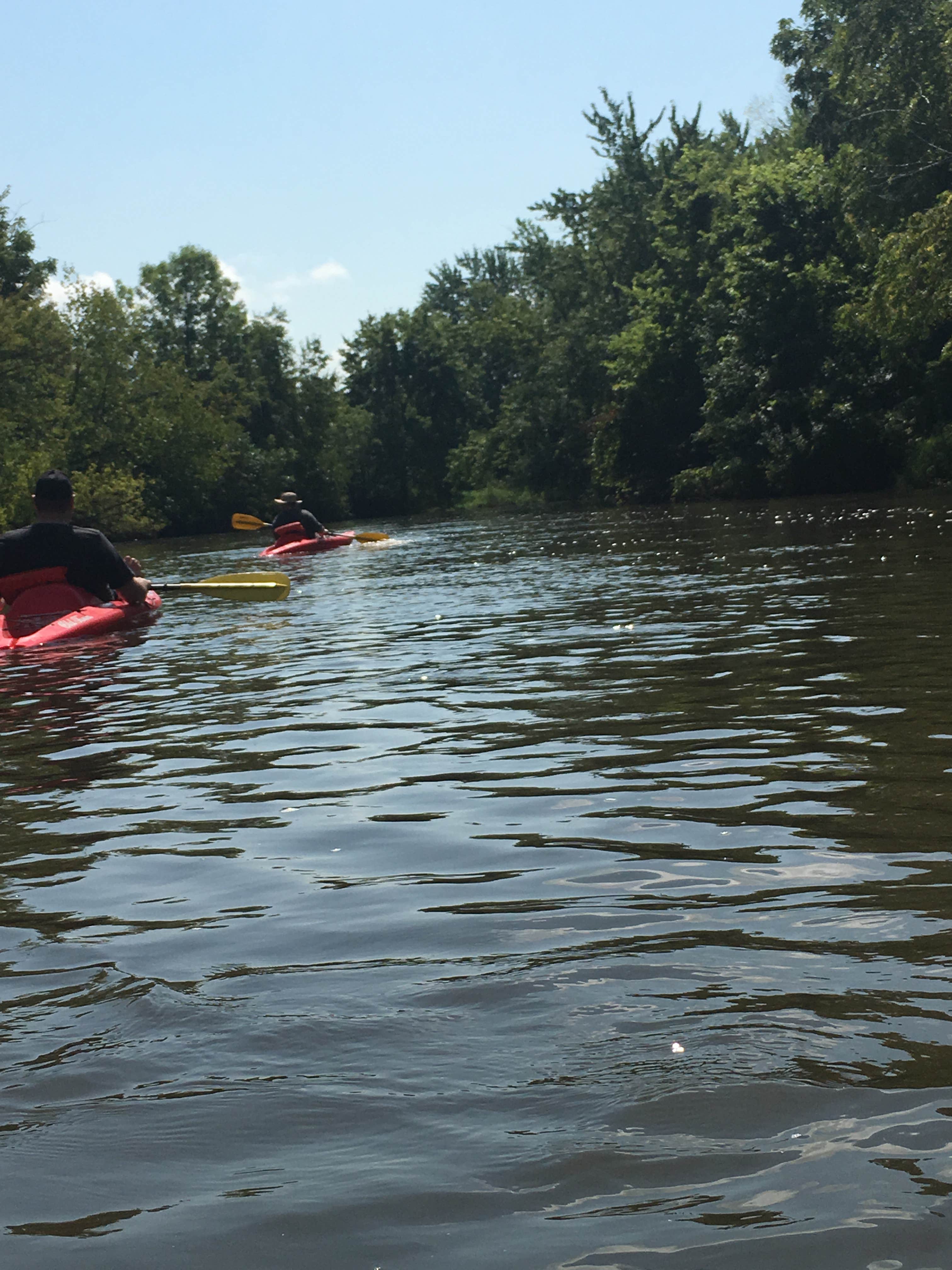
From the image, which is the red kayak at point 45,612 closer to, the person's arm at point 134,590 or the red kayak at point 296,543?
the person's arm at point 134,590

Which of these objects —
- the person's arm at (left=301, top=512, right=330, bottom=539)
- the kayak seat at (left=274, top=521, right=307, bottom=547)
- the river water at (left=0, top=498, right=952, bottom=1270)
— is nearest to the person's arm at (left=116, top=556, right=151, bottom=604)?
the river water at (left=0, top=498, right=952, bottom=1270)

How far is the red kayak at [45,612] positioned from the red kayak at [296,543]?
12414 millimetres

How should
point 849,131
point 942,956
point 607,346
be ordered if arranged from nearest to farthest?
point 942,956, point 849,131, point 607,346

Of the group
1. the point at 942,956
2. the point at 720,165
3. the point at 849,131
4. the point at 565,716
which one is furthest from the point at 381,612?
the point at 720,165

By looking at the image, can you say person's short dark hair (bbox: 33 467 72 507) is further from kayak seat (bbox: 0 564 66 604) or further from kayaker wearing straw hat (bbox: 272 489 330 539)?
kayaker wearing straw hat (bbox: 272 489 330 539)

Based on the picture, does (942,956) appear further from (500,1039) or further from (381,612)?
(381,612)

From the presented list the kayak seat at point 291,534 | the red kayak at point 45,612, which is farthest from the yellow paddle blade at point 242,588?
the kayak seat at point 291,534

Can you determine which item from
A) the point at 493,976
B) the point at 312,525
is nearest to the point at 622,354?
the point at 312,525

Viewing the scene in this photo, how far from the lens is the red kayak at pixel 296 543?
24.8 meters

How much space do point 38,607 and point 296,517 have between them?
14.8 m

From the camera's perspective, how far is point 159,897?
164 inches

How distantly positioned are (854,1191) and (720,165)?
49.7 meters

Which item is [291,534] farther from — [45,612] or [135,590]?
[45,612]

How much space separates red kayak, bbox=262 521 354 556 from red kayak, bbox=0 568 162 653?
1241cm
